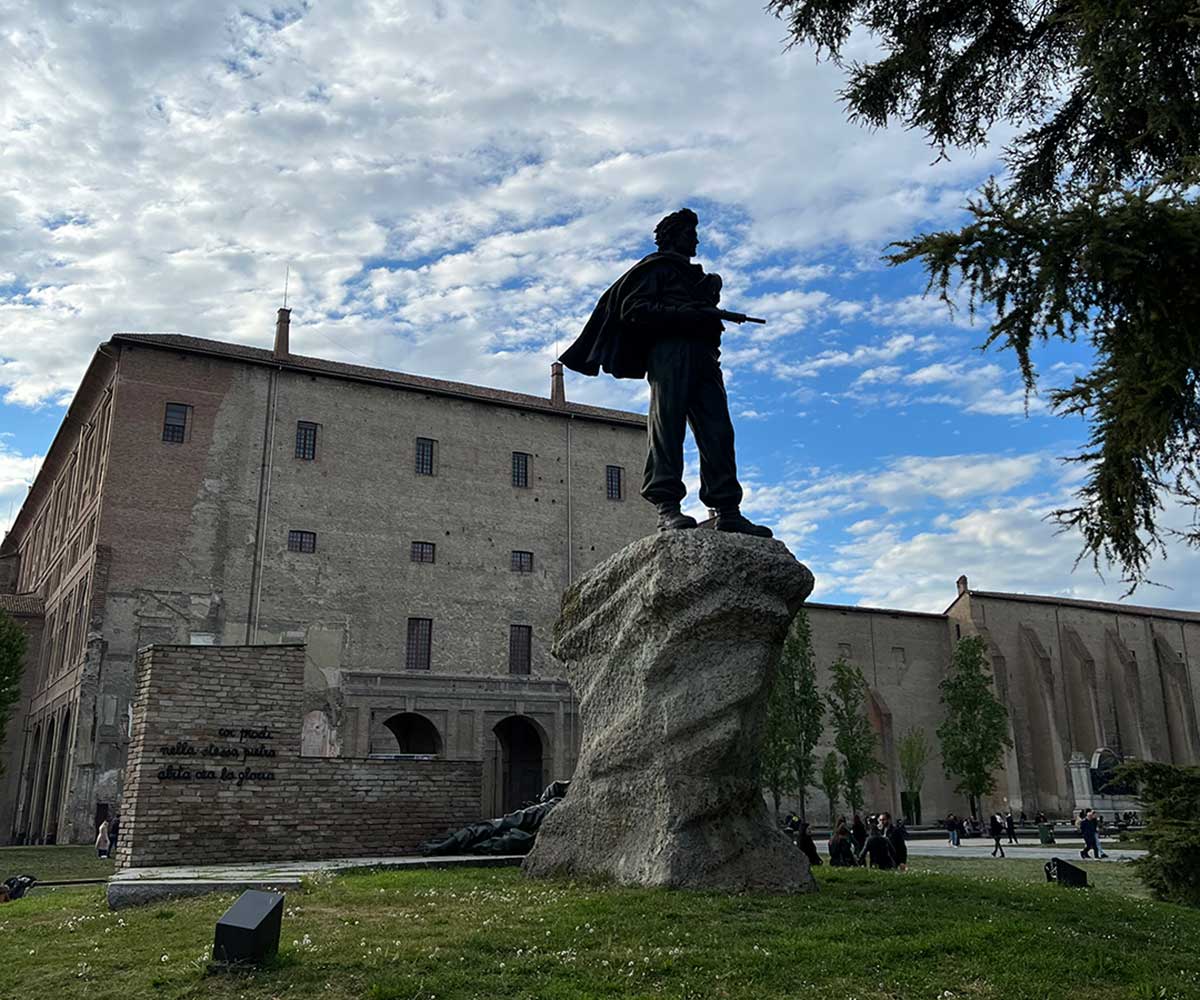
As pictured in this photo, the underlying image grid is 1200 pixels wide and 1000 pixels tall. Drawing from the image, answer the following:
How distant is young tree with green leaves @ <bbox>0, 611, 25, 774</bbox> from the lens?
31.3 meters

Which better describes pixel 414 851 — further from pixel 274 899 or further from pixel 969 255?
pixel 969 255

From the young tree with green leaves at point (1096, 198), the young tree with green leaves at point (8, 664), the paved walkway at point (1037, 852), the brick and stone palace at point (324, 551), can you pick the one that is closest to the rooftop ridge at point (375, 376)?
the brick and stone palace at point (324, 551)

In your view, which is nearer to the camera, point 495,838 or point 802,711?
point 495,838

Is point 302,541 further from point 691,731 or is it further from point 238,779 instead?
point 691,731

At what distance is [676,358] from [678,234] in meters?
1.12

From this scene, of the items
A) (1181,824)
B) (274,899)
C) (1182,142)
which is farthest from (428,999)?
(1181,824)

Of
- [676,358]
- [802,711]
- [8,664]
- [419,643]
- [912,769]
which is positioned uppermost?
[419,643]

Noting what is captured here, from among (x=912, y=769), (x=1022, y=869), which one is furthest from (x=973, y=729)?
(x=1022, y=869)

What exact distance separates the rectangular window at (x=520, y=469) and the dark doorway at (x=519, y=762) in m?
8.72

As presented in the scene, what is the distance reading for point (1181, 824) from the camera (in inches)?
418

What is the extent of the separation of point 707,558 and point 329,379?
32.7 m

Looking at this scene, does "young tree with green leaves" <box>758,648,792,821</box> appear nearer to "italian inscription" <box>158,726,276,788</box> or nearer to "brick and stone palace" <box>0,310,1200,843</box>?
"brick and stone palace" <box>0,310,1200,843</box>

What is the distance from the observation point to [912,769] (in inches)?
1786

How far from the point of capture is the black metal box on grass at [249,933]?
5465mm
